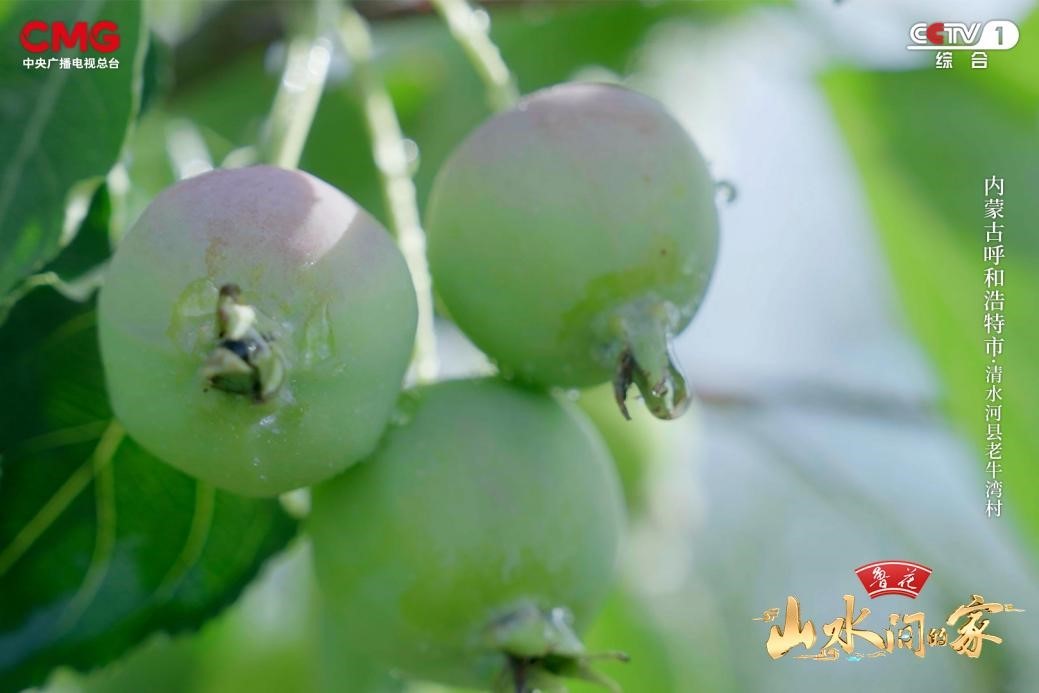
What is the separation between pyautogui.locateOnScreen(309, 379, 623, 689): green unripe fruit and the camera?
0.78 metres

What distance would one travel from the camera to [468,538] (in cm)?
78

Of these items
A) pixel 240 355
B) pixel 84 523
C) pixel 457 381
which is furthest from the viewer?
pixel 84 523

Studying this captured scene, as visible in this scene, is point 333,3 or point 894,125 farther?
point 894,125

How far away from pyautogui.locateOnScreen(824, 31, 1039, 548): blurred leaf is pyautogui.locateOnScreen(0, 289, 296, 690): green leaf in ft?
2.72

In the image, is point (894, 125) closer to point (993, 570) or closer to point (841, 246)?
point (993, 570)

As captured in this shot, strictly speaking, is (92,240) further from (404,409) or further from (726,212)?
(726,212)

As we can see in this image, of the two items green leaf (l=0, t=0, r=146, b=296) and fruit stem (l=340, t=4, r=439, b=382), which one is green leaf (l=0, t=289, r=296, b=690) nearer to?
Answer: green leaf (l=0, t=0, r=146, b=296)

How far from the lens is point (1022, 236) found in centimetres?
157

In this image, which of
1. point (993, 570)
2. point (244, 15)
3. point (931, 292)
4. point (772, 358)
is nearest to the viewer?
point (244, 15)

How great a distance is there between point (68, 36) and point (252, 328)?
0.42 metres

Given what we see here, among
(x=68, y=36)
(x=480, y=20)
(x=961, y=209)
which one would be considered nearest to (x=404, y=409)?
(x=68, y=36)

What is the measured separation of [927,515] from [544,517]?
5.70 ft

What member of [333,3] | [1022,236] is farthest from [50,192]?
[1022,236]

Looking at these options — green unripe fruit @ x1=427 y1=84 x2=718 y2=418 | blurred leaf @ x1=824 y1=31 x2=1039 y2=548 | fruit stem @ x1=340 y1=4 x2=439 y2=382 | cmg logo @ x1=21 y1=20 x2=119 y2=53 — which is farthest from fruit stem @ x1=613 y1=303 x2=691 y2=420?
blurred leaf @ x1=824 y1=31 x2=1039 y2=548
